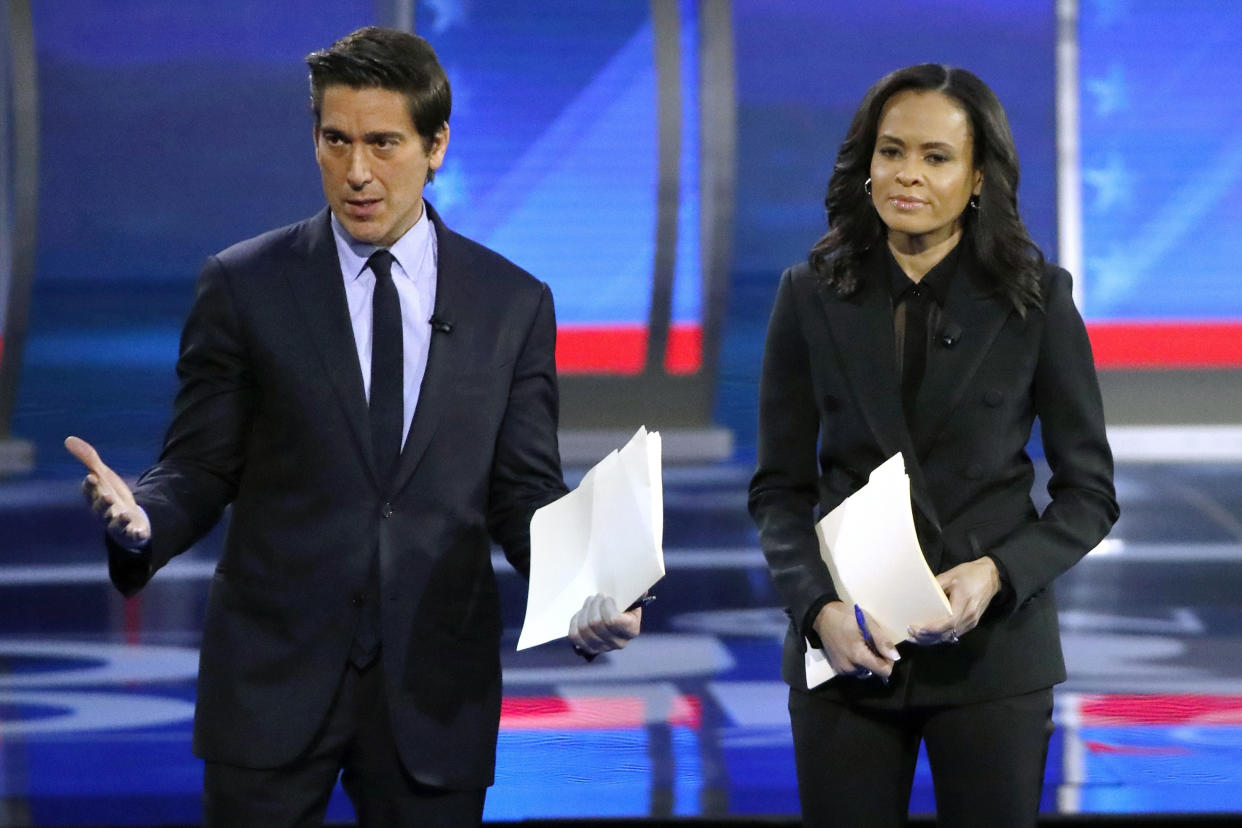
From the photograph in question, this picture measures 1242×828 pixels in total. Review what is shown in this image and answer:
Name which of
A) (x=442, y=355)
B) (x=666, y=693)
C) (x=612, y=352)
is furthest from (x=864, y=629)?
(x=612, y=352)

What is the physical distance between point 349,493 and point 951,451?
678 millimetres

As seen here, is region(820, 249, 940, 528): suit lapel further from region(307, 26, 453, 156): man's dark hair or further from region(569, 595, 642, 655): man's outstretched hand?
region(307, 26, 453, 156): man's dark hair

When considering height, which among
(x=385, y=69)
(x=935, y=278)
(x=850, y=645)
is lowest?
(x=850, y=645)

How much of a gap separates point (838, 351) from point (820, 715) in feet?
1.37

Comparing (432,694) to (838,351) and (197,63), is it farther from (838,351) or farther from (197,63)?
(197,63)

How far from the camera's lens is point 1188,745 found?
3.61 meters

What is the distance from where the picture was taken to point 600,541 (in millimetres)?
1709

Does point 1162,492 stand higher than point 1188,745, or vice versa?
point 1162,492

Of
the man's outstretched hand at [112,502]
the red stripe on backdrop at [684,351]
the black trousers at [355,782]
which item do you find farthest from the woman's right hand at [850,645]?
the red stripe on backdrop at [684,351]

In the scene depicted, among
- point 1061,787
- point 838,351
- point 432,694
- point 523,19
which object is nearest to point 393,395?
point 432,694

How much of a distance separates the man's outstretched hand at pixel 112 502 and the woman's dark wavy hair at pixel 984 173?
829 millimetres

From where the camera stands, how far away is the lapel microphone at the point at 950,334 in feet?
6.19

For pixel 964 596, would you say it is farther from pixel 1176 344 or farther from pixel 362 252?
pixel 1176 344

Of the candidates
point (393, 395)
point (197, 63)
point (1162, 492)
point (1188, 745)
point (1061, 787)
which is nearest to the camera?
point (393, 395)
